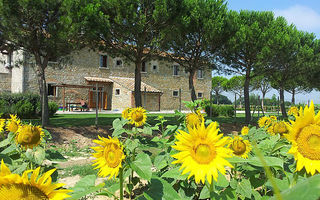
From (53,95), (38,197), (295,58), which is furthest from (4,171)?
(53,95)

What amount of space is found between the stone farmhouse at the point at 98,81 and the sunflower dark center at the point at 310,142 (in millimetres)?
19177

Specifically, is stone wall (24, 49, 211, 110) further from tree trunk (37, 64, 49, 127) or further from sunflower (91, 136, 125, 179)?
sunflower (91, 136, 125, 179)

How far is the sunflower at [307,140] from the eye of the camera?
90 centimetres

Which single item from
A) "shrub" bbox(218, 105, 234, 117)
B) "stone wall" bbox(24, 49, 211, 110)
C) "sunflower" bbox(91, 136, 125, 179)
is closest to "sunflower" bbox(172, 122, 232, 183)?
"sunflower" bbox(91, 136, 125, 179)

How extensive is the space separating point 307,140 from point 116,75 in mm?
24613

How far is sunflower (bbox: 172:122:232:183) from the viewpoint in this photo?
946 mm

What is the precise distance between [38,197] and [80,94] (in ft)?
77.9

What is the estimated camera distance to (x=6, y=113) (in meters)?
11.4

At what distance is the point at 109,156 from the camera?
1241 mm

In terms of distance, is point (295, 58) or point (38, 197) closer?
point (38, 197)

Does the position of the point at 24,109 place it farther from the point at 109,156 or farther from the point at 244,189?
the point at 244,189

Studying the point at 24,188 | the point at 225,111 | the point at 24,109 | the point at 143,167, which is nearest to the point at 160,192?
the point at 143,167

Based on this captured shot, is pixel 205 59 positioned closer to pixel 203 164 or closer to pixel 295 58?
pixel 295 58

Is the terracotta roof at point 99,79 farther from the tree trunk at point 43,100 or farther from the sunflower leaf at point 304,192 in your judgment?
the sunflower leaf at point 304,192
